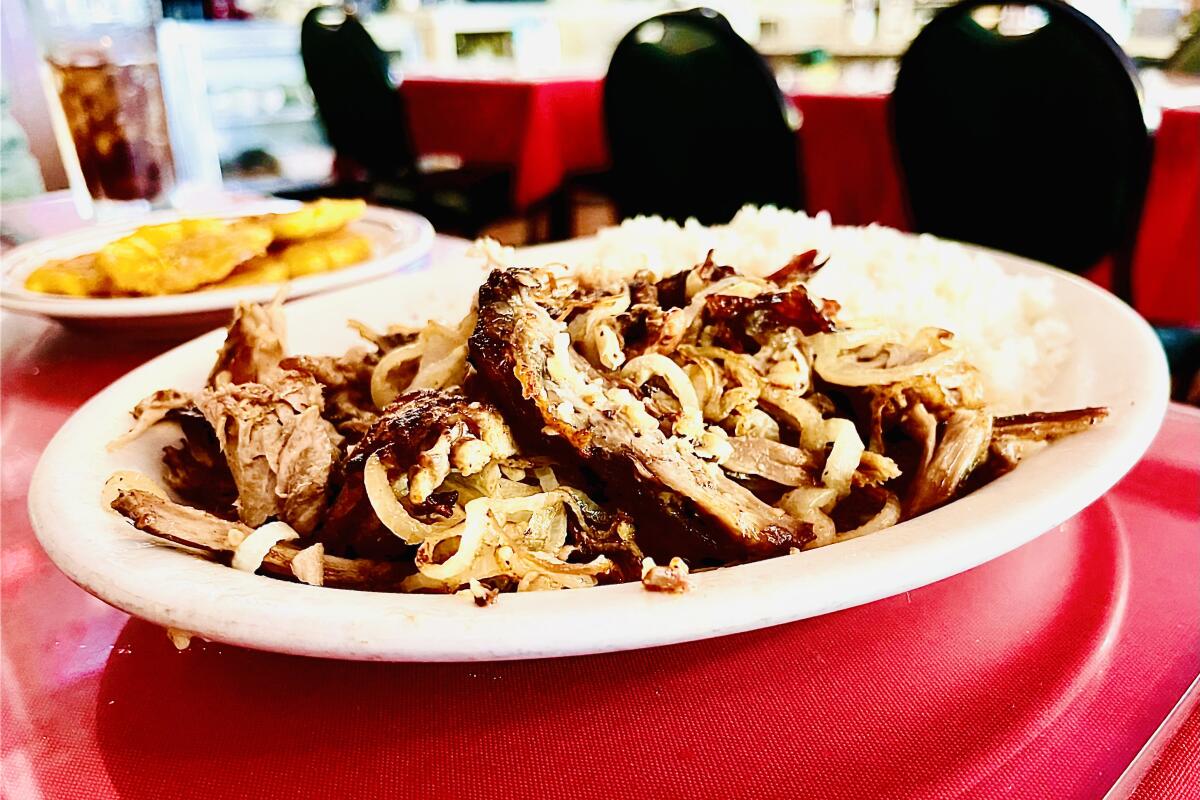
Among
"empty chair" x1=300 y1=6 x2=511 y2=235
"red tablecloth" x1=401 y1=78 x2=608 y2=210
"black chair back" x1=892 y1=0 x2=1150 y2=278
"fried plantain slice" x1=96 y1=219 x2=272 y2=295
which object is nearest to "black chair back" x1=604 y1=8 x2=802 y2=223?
"black chair back" x1=892 y1=0 x2=1150 y2=278

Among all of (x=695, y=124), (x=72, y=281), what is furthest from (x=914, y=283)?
(x=695, y=124)

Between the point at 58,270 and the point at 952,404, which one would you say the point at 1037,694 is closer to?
the point at 952,404

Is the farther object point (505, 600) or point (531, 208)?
point (531, 208)

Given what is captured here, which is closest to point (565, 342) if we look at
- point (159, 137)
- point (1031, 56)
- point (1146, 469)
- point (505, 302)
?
point (505, 302)

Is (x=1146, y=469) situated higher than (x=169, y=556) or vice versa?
(x=169, y=556)

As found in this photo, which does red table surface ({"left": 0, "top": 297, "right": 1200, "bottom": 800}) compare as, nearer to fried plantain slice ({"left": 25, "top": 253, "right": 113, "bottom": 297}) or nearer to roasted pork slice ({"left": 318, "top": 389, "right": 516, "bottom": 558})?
roasted pork slice ({"left": 318, "top": 389, "right": 516, "bottom": 558})

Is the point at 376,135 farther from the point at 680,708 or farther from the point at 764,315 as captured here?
the point at 680,708

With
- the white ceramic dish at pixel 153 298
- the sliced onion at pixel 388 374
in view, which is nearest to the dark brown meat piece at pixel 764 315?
the sliced onion at pixel 388 374
